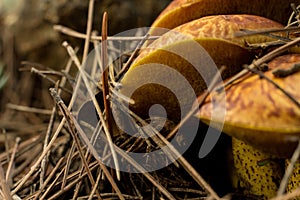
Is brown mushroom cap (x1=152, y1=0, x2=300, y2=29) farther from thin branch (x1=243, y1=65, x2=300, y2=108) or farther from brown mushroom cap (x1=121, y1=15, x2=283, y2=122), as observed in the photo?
thin branch (x1=243, y1=65, x2=300, y2=108)

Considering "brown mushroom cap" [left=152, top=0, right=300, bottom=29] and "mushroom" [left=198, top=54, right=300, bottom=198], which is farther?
"brown mushroom cap" [left=152, top=0, right=300, bottom=29]

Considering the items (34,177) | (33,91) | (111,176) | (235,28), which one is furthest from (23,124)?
(235,28)

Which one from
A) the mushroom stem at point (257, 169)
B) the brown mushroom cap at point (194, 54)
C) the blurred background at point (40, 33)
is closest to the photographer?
the brown mushroom cap at point (194, 54)

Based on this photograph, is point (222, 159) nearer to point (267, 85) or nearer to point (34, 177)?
point (267, 85)

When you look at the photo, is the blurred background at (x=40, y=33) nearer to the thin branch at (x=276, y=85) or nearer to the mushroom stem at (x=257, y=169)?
the mushroom stem at (x=257, y=169)

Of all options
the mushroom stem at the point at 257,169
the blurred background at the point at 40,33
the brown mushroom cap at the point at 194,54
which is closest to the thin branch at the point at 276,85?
the brown mushroom cap at the point at 194,54

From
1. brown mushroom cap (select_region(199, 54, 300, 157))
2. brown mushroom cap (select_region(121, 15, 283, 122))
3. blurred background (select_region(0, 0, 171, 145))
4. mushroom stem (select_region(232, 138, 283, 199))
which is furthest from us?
blurred background (select_region(0, 0, 171, 145))

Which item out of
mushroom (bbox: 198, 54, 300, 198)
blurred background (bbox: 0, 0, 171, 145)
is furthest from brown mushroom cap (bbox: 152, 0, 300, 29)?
blurred background (bbox: 0, 0, 171, 145)

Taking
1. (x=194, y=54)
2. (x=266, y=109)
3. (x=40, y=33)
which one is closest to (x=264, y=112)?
→ (x=266, y=109)
